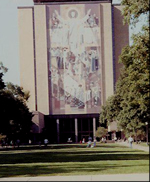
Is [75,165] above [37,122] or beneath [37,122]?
beneath

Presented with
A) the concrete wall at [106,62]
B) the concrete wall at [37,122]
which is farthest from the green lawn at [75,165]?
the concrete wall at [106,62]

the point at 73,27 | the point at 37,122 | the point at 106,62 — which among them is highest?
the point at 73,27

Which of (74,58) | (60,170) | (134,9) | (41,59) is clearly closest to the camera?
(134,9)

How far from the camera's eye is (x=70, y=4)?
140 meters

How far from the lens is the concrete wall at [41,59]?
138m

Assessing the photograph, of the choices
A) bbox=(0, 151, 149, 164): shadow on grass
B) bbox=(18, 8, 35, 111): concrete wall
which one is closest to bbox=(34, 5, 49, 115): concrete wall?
bbox=(18, 8, 35, 111): concrete wall

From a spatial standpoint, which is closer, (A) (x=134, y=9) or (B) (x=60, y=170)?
(A) (x=134, y=9)

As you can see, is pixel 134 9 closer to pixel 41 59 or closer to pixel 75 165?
pixel 75 165

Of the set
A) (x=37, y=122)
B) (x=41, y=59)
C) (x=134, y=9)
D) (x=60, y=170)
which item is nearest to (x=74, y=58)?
(x=41, y=59)

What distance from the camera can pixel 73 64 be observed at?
138125 mm

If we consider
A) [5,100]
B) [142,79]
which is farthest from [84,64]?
[142,79]

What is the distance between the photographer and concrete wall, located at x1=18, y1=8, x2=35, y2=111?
470ft

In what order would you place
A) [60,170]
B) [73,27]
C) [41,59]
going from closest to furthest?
[60,170]
[41,59]
[73,27]

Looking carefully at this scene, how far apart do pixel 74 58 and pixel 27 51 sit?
1552cm
